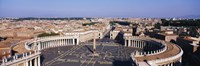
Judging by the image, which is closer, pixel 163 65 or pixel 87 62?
pixel 163 65

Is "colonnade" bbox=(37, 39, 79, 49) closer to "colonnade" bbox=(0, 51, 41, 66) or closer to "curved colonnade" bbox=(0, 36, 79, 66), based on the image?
"curved colonnade" bbox=(0, 36, 79, 66)

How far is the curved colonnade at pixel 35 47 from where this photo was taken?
40625 mm

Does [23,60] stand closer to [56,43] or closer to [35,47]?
[35,47]

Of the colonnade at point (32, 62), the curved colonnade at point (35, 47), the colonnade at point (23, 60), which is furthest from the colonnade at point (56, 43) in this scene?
the colonnade at point (23, 60)

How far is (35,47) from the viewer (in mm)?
58875

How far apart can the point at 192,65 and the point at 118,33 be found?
226 ft

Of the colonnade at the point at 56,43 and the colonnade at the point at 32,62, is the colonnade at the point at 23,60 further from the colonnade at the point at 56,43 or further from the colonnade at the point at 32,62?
the colonnade at the point at 56,43

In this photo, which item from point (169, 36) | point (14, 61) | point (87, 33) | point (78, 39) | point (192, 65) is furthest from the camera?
point (87, 33)

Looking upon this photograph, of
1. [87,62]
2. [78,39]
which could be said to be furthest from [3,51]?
[78,39]

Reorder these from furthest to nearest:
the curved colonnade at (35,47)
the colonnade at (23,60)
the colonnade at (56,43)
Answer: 1. the colonnade at (56,43)
2. the curved colonnade at (35,47)
3. the colonnade at (23,60)

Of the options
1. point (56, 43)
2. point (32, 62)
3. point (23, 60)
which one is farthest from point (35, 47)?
point (56, 43)

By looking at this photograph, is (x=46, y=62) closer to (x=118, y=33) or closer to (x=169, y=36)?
(x=169, y=36)

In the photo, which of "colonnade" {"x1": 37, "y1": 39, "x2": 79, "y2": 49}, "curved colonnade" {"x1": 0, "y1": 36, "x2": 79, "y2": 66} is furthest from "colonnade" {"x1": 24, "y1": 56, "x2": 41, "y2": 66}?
"colonnade" {"x1": 37, "y1": 39, "x2": 79, "y2": 49}

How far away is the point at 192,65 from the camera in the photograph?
54688mm
